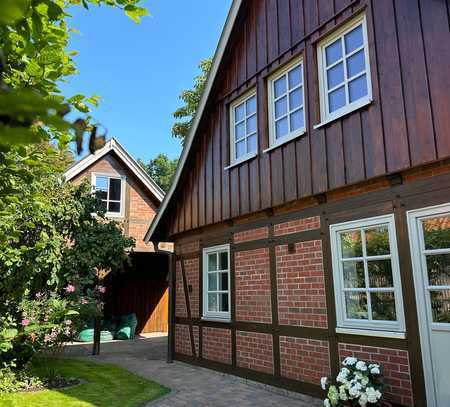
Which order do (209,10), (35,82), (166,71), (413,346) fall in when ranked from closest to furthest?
(35,82) → (413,346) → (209,10) → (166,71)

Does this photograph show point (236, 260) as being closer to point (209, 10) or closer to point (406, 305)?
point (406, 305)

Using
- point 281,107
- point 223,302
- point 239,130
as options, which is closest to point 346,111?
point 281,107

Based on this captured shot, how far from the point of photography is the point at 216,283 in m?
8.30

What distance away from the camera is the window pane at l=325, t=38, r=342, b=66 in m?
5.93

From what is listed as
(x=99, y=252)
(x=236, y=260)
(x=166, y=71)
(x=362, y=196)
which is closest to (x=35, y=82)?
(x=362, y=196)

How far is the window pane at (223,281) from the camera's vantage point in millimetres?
8031

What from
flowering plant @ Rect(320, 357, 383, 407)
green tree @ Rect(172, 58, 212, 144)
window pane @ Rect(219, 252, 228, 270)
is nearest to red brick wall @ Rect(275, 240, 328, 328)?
flowering plant @ Rect(320, 357, 383, 407)

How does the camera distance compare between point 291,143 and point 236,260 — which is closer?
point 291,143

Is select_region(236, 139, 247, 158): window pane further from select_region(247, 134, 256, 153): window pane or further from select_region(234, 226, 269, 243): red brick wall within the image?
select_region(234, 226, 269, 243): red brick wall

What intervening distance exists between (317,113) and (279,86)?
134 centimetres

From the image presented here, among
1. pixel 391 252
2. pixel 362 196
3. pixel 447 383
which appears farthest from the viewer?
pixel 362 196

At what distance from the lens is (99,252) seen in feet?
29.0

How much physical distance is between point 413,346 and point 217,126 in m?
5.34

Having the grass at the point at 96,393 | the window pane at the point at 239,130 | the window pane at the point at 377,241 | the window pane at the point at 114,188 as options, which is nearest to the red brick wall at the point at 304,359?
the window pane at the point at 377,241
